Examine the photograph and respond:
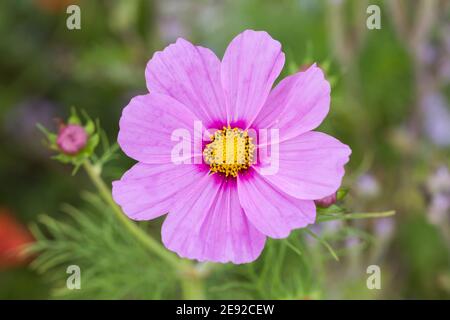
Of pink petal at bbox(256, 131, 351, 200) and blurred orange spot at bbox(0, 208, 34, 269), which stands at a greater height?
pink petal at bbox(256, 131, 351, 200)

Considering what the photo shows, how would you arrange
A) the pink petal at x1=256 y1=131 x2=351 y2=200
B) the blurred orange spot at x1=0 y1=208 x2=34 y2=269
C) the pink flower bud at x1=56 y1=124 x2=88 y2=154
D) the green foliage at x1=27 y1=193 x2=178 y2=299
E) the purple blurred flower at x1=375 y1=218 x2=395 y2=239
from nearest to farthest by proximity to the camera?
the pink petal at x1=256 y1=131 x2=351 y2=200 → the pink flower bud at x1=56 y1=124 x2=88 y2=154 → the green foliage at x1=27 y1=193 x2=178 y2=299 → the purple blurred flower at x1=375 y1=218 x2=395 y2=239 → the blurred orange spot at x1=0 y1=208 x2=34 y2=269

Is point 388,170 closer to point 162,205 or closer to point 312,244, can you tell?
point 312,244

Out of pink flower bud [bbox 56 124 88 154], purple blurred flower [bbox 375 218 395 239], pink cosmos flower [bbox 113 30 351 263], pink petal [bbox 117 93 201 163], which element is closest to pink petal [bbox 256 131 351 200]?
pink cosmos flower [bbox 113 30 351 263]

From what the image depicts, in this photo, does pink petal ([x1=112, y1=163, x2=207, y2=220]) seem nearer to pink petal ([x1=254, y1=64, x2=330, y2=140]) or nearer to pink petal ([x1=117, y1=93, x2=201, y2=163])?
pink petal ([x1=117, y1=93, x2=201, y2=163])

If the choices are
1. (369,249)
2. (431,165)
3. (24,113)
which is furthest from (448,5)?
(24,113)

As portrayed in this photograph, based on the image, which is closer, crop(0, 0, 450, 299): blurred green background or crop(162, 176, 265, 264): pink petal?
crop(162, 176, 265, 264): pink petal

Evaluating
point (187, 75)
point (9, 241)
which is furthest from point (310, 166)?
point (9, 241)
